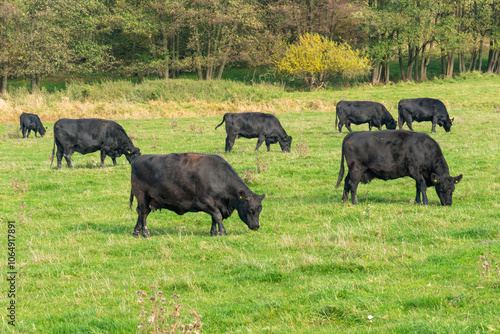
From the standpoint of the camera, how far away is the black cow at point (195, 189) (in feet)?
33.7

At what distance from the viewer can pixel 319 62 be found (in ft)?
190

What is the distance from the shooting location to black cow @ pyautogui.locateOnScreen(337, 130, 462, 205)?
12.6m

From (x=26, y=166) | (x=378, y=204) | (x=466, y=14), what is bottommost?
(x=26, y=166)

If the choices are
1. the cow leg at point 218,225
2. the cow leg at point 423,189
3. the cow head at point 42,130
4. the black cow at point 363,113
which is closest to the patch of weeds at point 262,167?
the cow leg at point 423,189

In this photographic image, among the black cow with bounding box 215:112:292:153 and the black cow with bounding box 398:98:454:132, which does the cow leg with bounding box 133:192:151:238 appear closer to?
the black cow with bounding box 215:112:292:153

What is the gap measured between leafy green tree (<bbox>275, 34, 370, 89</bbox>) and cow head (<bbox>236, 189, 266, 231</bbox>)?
1940 inches

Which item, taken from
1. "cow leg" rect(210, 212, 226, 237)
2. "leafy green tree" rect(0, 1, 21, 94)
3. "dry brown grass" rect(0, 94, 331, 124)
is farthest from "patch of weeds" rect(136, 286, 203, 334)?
"leafy green tree" rect(0, 1, 21, 94)

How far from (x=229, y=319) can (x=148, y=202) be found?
197 inches

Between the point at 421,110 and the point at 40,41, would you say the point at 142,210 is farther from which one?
the point at 40,41

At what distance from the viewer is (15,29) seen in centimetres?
5594

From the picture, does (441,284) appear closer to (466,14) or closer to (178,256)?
(178,256)

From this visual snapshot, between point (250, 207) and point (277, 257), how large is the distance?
5.83 feet

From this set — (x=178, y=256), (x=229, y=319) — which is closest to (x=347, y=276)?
(x=229, y=319)

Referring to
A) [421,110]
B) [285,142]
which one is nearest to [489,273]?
[285,142]
